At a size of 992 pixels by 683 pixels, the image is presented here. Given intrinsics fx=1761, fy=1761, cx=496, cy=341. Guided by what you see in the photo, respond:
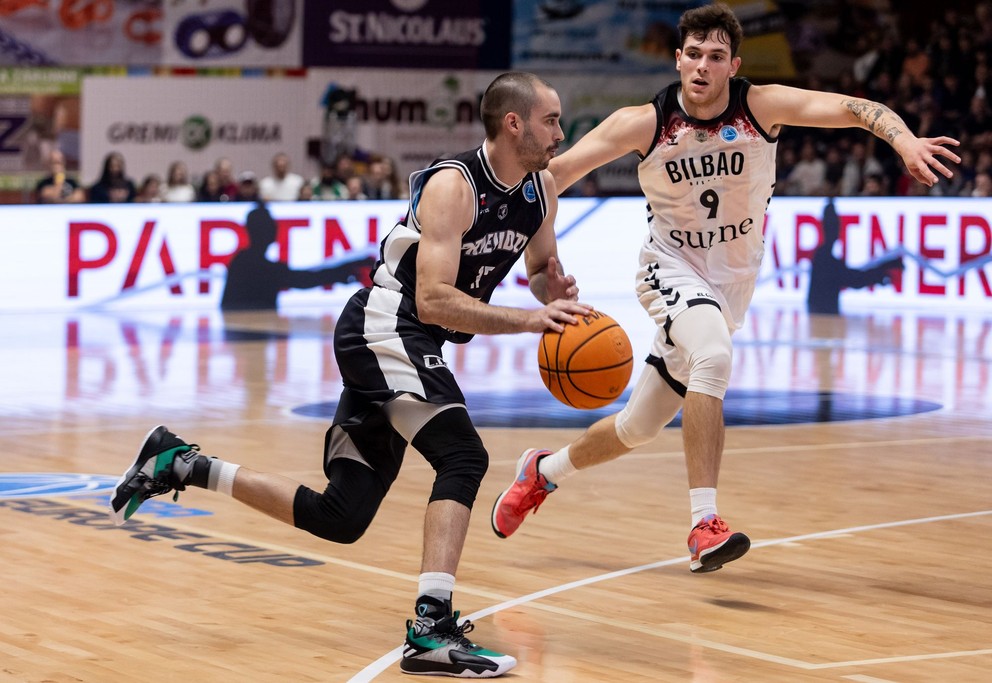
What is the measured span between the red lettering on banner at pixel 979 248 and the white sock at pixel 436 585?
45.3 ft

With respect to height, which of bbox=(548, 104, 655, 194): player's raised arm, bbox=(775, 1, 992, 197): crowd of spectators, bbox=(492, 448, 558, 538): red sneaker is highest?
bbox=(775, 1, 992, 197): crowd of spectators

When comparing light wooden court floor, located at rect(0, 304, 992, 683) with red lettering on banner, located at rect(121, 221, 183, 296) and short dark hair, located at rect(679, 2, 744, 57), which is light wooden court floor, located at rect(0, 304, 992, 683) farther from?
red lettering on banner, located at rect(121, 221, 183, 296)

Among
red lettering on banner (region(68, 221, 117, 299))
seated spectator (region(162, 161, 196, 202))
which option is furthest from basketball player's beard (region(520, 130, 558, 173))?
seated spectator (region(162, 161, 196, 202))

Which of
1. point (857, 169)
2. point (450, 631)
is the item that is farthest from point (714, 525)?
point (857, 169)

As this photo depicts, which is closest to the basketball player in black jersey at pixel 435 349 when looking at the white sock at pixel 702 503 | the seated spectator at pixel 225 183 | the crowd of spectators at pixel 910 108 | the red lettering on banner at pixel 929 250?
the white sock at pixel 702 503

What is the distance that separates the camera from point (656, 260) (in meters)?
6.97

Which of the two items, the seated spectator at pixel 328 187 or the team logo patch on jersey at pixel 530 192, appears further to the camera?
the seated spectator at pixel 328 187

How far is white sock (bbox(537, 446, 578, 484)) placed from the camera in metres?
7.05

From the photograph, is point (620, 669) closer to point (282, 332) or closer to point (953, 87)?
point (282, 332)

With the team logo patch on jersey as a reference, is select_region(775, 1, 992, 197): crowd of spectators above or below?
above

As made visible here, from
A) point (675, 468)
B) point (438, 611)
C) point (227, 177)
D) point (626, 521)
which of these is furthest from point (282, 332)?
point (438, 611)

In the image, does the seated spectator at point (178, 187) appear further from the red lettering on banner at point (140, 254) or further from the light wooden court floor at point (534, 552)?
the light wooden court floor at point (534, 552)

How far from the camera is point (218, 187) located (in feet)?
58.9

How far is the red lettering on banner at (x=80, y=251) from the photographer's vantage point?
16.5 meters
